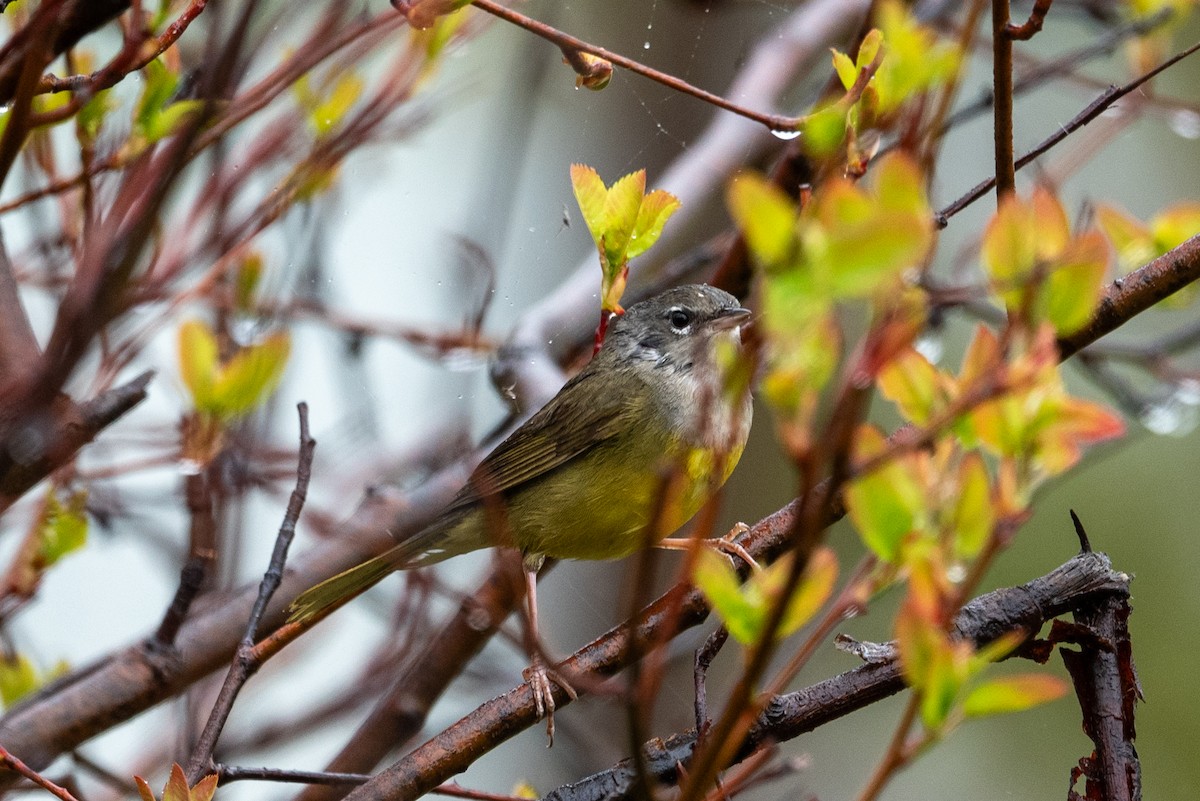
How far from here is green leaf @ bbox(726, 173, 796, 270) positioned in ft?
2.46

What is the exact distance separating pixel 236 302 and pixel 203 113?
1875 millimetres

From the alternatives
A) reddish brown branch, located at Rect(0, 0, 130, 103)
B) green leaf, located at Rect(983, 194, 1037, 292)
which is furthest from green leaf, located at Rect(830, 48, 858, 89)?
reddish brown branch, located at Rect(0, 0, 130, 103)

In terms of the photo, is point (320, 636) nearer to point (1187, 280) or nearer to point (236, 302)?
point (236, 302)

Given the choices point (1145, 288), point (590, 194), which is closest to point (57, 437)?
point (590, 194)

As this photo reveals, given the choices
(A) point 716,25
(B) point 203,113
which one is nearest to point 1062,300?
(B) point 203,113

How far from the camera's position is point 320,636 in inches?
141

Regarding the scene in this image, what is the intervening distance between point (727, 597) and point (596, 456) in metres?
2.30

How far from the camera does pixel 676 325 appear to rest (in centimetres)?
343

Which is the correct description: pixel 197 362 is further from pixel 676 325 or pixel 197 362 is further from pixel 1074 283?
pixel 1074 283

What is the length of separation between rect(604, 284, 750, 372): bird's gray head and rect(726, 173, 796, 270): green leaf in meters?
2.30

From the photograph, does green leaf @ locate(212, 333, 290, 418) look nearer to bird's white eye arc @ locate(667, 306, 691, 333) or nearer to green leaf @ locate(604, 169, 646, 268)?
green leaf @ locate(604, 169, 646, 268)

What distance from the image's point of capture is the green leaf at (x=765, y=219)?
29.5 inches

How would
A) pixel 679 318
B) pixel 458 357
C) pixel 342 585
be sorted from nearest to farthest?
pixel 342 585, pixel 679 318, pixel 458 357

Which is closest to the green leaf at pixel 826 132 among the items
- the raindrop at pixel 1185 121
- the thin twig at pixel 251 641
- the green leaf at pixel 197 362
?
the thin twig at pixel 251 641
